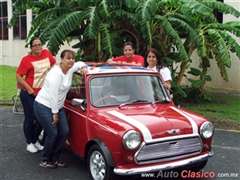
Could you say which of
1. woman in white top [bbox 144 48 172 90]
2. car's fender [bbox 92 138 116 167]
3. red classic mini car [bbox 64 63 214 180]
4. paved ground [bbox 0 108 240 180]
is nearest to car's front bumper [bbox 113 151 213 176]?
red classic mini car [bbox 64 63 214 180]

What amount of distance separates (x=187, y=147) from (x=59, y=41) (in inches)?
187

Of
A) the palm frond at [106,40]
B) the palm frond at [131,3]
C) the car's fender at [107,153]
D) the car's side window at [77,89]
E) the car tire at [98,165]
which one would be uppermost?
the palm frond at [131,3]

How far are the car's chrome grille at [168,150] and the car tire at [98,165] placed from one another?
418mm

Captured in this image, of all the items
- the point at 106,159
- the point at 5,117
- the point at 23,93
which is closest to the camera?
the point at 106,159

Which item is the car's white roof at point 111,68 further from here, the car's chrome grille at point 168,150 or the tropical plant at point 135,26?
the tropical plant at point 135,26

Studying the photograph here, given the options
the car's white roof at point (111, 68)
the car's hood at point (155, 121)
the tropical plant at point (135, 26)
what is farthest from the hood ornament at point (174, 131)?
the tropical plant at point (135, 26)

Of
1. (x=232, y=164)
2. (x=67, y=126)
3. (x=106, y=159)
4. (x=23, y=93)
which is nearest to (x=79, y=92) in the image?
(x=67, y=126)

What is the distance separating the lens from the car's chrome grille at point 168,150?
3.79 metres

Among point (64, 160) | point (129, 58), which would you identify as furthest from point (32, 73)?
point (129, 58)

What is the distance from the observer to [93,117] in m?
4.32

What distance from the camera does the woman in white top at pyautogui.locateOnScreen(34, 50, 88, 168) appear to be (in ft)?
15.0

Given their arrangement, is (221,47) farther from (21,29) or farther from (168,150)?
(21,29)

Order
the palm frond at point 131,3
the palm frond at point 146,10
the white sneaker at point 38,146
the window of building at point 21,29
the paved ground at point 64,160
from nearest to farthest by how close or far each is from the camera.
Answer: the paved ground at point 64,160 → the white sneaker at point 38,146 → the palm frond at point 146,10 → the palm frond at point 131,3 → the window of building at point 21,29

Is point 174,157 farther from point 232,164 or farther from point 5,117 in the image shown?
point 5,117
